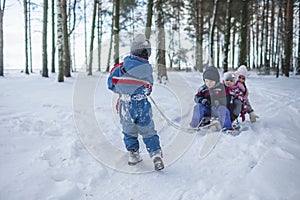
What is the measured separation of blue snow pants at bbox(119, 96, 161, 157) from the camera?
263 cm

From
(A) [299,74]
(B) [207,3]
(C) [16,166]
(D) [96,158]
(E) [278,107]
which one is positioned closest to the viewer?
(C) [16,166]

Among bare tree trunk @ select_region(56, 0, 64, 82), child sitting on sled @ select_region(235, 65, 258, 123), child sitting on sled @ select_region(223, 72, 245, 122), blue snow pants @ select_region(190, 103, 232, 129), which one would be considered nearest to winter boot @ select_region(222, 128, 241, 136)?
blue snow pants @ select_region(190, 103, 232, 129)

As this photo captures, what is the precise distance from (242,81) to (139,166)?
2556mm

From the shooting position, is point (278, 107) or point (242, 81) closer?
point (242, 81)

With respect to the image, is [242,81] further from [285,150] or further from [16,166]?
[16,166]

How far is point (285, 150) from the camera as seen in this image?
104 inches

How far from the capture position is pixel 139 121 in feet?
8.71

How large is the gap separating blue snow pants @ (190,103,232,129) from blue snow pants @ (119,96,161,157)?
138cm

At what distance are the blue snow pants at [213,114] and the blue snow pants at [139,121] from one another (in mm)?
1381

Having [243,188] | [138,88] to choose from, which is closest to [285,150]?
[243,188]

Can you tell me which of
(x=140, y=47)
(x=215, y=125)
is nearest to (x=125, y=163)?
(x=140, y=47)

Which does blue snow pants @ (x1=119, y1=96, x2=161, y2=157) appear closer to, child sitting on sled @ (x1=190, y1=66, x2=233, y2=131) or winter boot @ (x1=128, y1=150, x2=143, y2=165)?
winter boot @ (x1=128, y1=150, x2=143, y2=165)

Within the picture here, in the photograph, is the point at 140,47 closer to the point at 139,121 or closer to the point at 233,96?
the point at 139,121

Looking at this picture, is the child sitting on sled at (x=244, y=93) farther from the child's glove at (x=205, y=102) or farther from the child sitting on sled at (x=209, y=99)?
the child's glove at (x=205, y=102)
